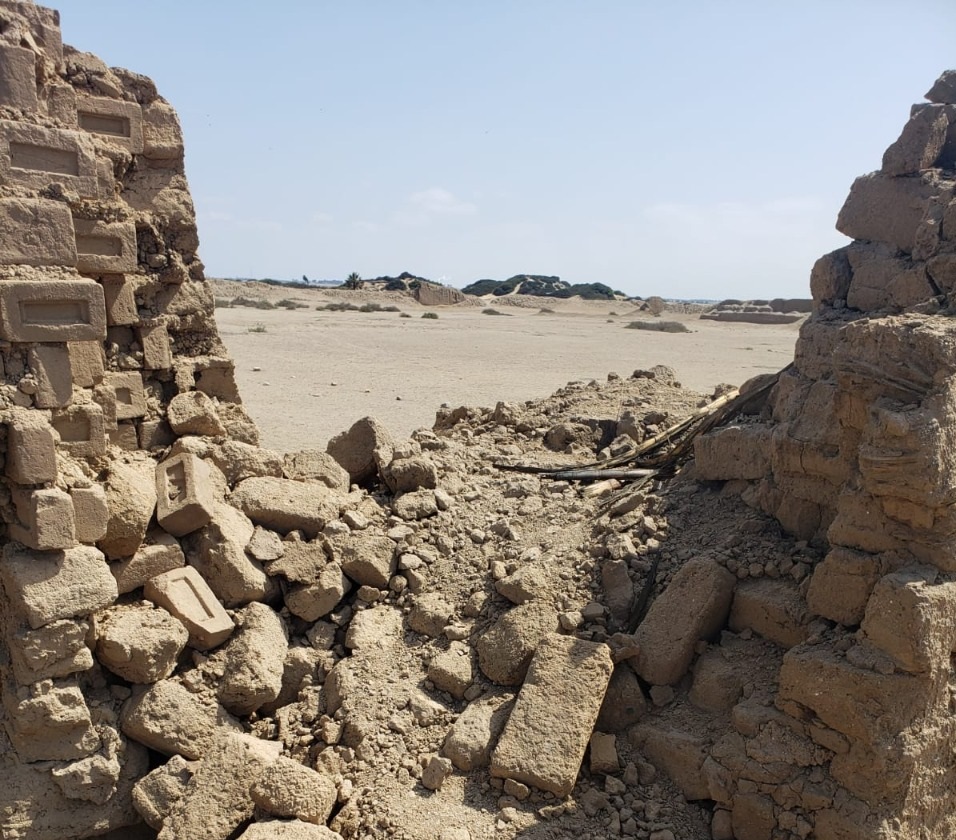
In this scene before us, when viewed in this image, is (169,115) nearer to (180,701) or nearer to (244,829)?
(180,701)

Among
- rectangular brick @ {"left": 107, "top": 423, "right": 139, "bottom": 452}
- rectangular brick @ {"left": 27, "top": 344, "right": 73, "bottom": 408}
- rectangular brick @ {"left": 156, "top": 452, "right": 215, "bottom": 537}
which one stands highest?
rectangular brick @ {"left": 27, "top": 344, "right": 73, "bottom": 408}

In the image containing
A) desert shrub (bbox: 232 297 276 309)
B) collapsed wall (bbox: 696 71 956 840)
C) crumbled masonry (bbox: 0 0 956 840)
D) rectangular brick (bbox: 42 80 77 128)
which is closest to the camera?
collapsed wall (bbox: 696 71 956 840)

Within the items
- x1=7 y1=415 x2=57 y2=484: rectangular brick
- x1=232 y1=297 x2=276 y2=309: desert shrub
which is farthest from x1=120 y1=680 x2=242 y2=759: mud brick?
x1=232 y1=297 x2=276 y2=309: desert shrub

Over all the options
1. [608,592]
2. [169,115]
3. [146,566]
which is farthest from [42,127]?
[608,592]

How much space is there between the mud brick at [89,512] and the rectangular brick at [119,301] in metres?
1.30

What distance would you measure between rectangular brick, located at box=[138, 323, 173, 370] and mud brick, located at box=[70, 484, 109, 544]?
1.31m

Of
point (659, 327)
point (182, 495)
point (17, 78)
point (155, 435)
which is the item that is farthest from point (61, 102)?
point (659, 327)

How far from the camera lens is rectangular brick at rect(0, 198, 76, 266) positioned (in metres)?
3.85

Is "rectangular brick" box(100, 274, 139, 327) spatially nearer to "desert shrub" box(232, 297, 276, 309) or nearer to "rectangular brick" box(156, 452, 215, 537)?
"rectangular brick" box(156, 452, 215, 537)

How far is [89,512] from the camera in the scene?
4008 mm

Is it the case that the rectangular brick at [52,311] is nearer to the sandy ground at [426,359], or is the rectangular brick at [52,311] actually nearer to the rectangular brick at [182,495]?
the rectangular brick at [182,495]

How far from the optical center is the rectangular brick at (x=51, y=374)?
3.92 meters

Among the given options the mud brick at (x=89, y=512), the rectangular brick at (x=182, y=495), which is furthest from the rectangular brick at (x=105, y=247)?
the mud brick at (x=89, y=512)

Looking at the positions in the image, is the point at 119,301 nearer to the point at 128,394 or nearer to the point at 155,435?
the point at 128,394
